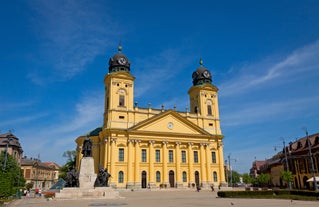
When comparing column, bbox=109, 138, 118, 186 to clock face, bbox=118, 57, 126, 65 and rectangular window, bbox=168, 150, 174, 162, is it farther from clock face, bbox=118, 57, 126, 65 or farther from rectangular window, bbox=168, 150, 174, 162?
clock face, bbox=118, 57, 126, 65

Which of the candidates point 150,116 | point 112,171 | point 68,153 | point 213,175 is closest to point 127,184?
point 112,171

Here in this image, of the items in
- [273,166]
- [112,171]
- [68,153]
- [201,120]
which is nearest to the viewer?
[112,171]

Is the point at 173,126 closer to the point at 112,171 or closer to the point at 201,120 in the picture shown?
the point at 201,120

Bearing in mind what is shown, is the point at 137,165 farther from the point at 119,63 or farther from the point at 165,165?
the point at 119,63

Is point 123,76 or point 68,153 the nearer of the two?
point 123,76

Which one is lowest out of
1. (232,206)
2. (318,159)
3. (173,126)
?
(232,206)

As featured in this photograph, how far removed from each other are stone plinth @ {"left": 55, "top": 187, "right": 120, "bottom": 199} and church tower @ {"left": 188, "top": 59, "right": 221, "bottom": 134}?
34.6 m

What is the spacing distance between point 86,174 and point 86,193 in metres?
2.62

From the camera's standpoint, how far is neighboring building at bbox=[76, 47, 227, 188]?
47.2m

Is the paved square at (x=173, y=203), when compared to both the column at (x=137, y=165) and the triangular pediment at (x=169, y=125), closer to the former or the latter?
the column at (x=137, y=165)

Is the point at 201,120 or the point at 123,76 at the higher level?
the point at 123,76

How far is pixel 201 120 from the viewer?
185ft

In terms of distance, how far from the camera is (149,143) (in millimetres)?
49406

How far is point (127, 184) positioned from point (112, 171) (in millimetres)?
3431
